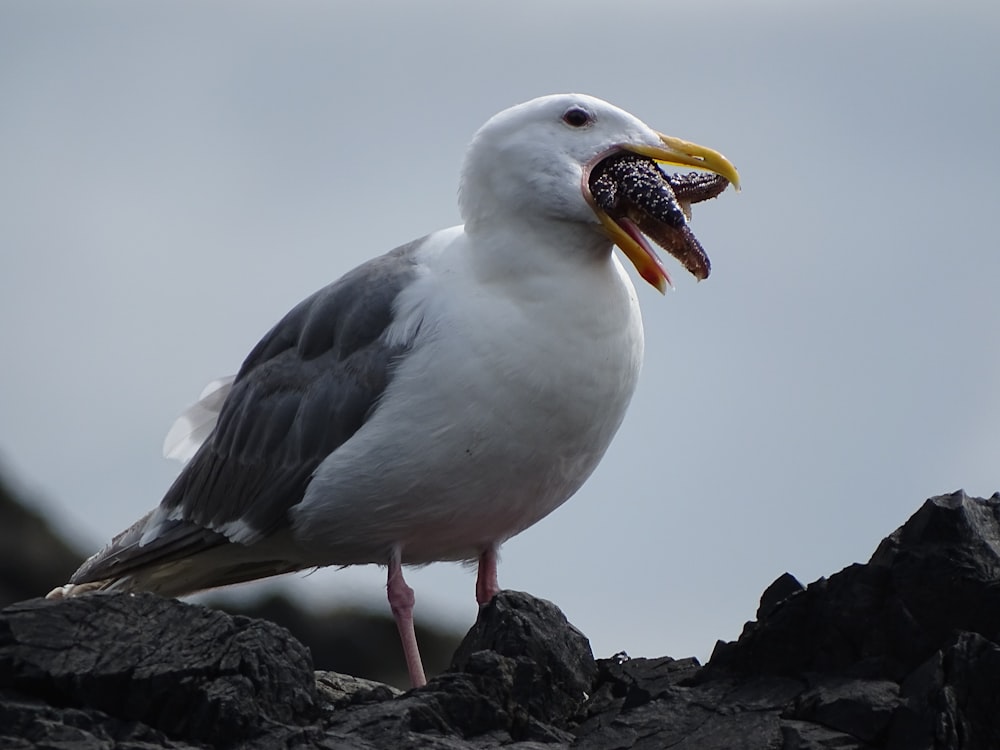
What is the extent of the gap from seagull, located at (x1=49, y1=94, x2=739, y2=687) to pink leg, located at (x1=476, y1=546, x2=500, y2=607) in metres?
0.01

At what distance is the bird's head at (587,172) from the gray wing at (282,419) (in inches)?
29.1

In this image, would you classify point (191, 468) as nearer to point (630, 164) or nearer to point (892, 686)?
point (630, 164)

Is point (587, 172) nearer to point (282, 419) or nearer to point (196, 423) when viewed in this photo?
point (282, 419)

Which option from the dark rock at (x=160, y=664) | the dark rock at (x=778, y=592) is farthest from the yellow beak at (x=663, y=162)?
the dark rock at (x=160, y=664)

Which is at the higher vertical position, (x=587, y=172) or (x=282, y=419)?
(x=587, y=172)

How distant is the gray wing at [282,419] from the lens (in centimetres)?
986

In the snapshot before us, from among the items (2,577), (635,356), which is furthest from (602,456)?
(2,577)

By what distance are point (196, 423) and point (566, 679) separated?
431 cm

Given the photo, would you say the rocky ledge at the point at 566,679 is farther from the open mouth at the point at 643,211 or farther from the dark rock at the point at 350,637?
the dark rock at the point at 350,637

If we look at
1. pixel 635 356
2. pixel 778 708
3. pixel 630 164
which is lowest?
pixel 778 708

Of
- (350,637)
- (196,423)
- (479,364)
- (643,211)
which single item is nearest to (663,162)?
(643,211)

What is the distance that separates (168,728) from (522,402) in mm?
2885

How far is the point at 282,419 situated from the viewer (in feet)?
33.7

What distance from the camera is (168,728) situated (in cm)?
715
